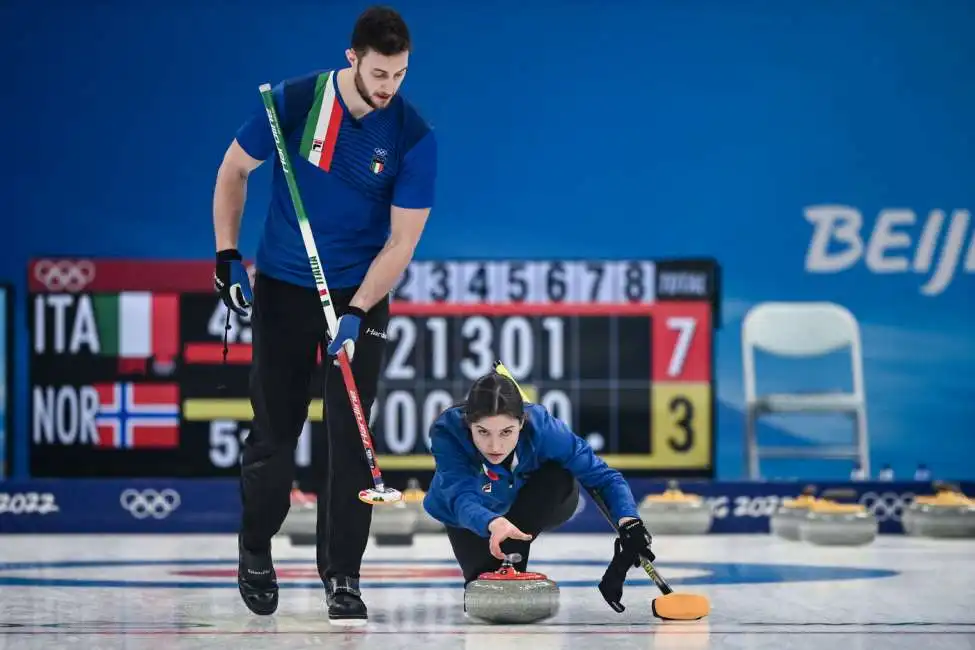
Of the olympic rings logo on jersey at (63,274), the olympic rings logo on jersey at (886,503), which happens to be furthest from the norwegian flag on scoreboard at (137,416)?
the olympic rings logo on jersey at (886,503)

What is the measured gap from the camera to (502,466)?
386cm

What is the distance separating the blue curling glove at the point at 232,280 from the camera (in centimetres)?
374

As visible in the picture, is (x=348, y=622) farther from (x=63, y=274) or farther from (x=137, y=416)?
(x=63, y=274)

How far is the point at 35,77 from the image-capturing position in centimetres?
848

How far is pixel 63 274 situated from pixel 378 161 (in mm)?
4352

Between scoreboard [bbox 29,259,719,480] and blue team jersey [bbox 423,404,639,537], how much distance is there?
3.58 m

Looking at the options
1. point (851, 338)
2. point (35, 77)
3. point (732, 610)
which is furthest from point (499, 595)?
point (35, 77)

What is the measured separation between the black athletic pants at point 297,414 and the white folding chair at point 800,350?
4.38 m

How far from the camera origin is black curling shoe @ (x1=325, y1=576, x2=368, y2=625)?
3658 millimetres

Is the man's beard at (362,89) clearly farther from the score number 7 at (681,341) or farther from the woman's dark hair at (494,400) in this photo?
the score number 7 at (681,341)

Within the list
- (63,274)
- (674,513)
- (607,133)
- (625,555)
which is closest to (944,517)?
(674,513)

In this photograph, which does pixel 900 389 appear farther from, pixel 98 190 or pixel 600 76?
pixel 98 190

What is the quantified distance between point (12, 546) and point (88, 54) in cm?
310

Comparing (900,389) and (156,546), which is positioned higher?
(900,389)
